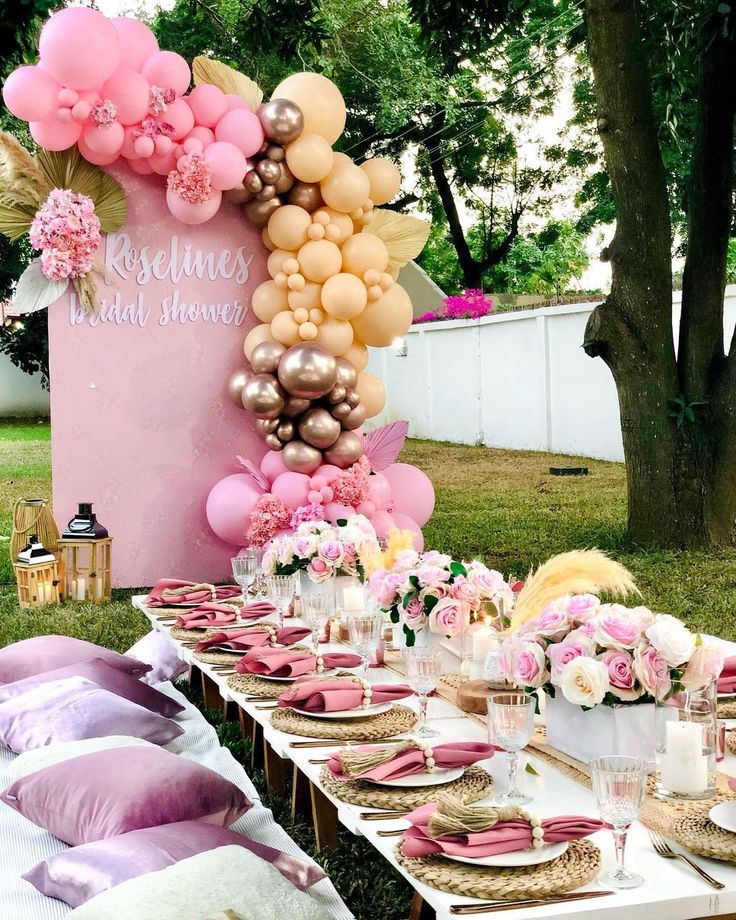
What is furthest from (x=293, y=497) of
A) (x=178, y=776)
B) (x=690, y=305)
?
(x=178, y=776)

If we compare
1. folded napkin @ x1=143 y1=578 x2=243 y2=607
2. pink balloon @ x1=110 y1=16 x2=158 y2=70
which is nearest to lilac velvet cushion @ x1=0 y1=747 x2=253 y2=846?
folded napkin @ x1=143 y1=578 x2=243 y2=607

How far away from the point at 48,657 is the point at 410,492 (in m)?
3.29

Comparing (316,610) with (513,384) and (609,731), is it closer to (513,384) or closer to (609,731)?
(609,731)

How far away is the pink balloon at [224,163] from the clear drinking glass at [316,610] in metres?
3.70

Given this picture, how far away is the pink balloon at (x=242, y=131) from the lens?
6516 mm

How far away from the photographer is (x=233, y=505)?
659cm

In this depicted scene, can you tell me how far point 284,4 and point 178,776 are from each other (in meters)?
7.18

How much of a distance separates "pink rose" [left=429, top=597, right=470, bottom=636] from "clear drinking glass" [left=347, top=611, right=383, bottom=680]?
0.53 ft

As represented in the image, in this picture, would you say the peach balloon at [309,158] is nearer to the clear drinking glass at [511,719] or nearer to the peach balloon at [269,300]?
the peach balloon at [269,300]

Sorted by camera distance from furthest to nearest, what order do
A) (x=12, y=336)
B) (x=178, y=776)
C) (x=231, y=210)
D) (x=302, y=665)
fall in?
(x=12, y=336) < (x=231, y=210) < (x=302, y=665) < (x=178, y=776)

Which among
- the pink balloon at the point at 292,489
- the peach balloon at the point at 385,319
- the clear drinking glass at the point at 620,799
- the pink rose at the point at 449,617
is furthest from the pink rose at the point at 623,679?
the peach balloon at the point at 385,319

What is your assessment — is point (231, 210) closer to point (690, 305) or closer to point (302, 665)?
point (690, 305)

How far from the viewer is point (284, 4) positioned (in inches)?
339

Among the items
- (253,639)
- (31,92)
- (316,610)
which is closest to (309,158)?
(31,92)
